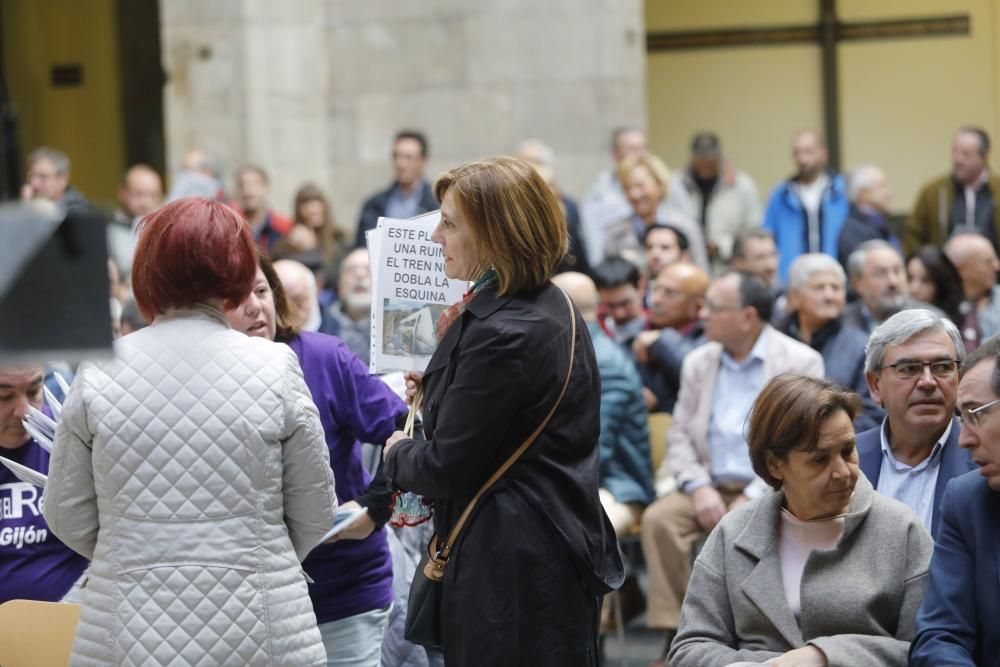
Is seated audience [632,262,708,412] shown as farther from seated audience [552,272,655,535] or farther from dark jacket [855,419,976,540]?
dark jacket [855,419,976,540]

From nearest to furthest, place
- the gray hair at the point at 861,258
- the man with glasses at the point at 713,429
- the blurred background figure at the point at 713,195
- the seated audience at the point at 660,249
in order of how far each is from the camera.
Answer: the man with glasses at the point at 713,429
the gray hair at the point at 861,258
the seated audience at the point at 660,249
the blurred background figure at the point at 713,195

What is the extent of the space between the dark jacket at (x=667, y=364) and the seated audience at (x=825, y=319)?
0.53m

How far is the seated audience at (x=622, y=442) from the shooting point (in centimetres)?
780

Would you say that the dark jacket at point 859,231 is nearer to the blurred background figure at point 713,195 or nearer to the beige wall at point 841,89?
the blurred background figure at point 713,195

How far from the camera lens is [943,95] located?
15047mm

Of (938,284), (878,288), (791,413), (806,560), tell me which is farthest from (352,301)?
(806,560)

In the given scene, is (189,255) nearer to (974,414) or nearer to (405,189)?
(974,414)

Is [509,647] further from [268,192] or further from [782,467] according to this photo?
[268,192]

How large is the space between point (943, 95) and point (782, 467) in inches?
448

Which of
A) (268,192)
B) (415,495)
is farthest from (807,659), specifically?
(268,192)

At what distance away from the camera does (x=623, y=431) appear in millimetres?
7824

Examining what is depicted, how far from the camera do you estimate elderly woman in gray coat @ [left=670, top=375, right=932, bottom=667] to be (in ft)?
14.1

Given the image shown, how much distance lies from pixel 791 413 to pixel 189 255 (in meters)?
1.71

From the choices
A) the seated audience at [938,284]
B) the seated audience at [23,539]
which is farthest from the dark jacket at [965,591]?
the seated audience at [938,284]
